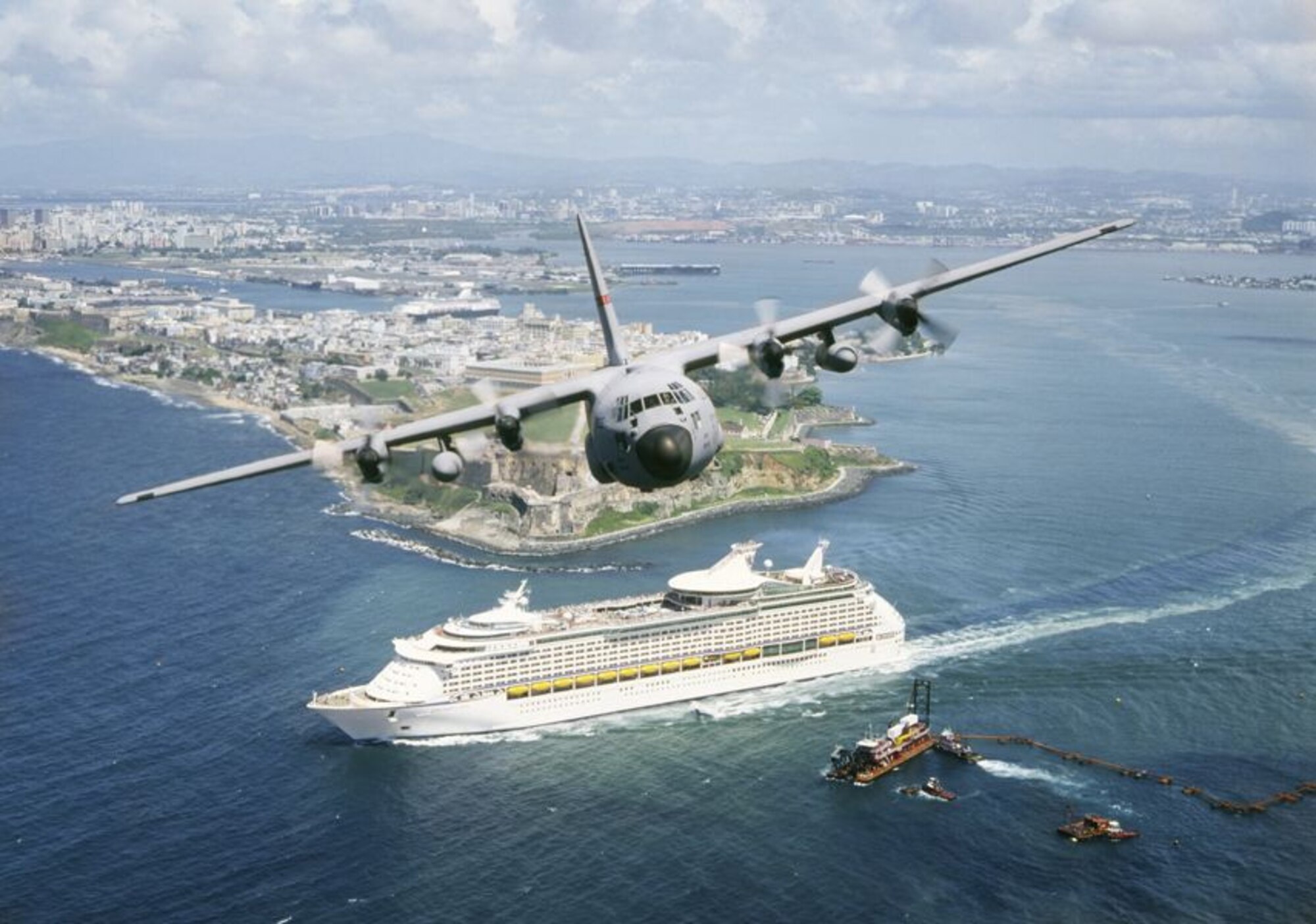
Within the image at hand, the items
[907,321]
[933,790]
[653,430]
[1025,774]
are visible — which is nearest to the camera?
[653,430]

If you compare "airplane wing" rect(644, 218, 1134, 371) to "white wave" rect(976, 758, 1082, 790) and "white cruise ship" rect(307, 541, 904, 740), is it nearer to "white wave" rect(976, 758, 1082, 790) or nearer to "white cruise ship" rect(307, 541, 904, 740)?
"white wave" rect(976, 758, 1082, 790)

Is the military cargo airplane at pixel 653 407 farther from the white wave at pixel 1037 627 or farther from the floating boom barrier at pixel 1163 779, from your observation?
the white wave at pixel 1037 627

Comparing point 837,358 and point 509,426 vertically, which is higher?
point 837,358

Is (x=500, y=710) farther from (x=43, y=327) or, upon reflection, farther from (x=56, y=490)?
(x=43, y=327)

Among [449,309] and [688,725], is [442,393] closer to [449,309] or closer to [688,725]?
[449,309]

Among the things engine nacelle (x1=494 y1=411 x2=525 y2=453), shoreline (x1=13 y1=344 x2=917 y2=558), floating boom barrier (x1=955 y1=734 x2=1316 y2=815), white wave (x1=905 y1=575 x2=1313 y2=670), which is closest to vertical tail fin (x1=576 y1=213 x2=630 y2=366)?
engine nacelle (x1=494 y1=411 x2=525 y2=453)

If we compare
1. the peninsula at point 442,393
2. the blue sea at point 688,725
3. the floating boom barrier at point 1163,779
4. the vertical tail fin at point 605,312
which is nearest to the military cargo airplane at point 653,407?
the vertical tail fin at point 605,312

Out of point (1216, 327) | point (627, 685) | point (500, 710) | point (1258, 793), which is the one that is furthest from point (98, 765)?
point (1216, 327)

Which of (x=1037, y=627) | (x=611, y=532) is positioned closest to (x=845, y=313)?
(x=1037, y=627)
